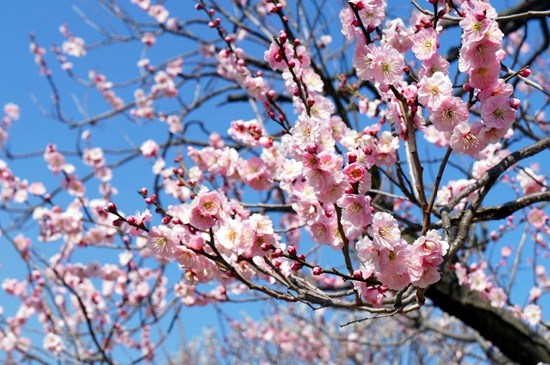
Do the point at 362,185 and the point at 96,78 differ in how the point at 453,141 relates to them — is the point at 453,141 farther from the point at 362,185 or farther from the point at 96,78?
the point at 96,78

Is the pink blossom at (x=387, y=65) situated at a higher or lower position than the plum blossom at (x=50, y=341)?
lower

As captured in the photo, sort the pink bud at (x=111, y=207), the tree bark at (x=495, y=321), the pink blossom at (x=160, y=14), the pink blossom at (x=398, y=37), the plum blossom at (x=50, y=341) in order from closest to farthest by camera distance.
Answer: the pink bud at (x=111, y=207), the pink blossom at (x=398, y=37), the tree bark at (x=495, y=321), the plum blossom at (x=50, y=341), the pink blossom at (x=160, y=14)

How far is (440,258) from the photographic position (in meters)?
1.58

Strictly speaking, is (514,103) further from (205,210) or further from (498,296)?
(498,296)

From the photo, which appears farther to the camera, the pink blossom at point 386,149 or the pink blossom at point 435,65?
the pink blossom at point 386,149

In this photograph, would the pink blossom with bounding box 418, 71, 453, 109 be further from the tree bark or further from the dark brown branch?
the tree bark

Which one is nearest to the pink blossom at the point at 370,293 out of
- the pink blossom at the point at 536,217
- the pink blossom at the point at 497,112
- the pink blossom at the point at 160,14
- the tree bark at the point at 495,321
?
the pink blossom at the point at 497,112

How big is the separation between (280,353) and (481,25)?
794 centimetres

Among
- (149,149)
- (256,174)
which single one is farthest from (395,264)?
(149,149)

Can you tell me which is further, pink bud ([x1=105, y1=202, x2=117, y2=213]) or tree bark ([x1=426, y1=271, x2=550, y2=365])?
tree bark ([x1=426, y1=271, x2=550, y2=365])

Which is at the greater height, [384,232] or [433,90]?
[433,90]

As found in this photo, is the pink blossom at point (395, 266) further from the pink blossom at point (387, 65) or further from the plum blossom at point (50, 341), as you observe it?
the plum blossom at point (50, 341)

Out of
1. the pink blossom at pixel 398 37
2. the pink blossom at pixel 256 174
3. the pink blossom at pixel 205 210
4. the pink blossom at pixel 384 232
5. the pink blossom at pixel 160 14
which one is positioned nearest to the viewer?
the pink blossom at pixel 384 232

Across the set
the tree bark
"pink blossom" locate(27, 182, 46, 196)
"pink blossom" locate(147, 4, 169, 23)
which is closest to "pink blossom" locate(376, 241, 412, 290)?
the tree bark
